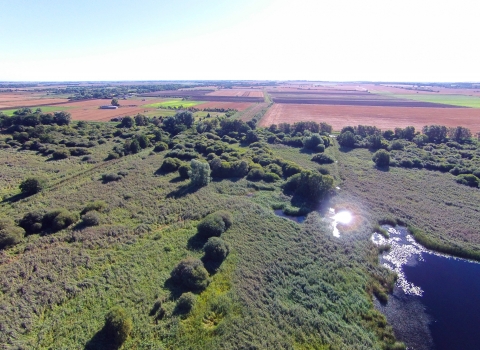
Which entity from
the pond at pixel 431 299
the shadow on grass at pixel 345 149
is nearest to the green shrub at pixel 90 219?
the pond at pixel 431 299

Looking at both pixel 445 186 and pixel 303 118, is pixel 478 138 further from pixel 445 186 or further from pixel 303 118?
pixel 303 118

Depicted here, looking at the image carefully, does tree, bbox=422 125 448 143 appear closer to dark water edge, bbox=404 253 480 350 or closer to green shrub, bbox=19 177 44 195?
dark water edge, bbox=404 253 480 350

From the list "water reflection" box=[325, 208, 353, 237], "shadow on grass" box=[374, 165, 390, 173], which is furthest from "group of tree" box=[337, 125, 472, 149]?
"water reflection" box=[325, 208, 353, 237]

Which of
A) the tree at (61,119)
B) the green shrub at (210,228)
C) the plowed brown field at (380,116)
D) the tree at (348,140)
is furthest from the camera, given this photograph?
the plowed brown field at (380,116)

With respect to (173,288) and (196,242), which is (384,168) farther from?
(173,288)

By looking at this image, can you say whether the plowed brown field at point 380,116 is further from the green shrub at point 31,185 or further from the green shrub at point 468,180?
the green shrub at point 31,185

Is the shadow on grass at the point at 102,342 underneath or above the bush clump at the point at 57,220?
underneath

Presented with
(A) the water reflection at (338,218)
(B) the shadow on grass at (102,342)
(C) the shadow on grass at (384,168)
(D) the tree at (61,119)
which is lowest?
(A) the water reflection at (338,218)
